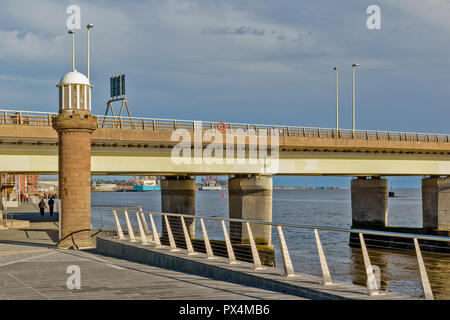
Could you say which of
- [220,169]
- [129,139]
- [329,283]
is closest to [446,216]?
[220,169]

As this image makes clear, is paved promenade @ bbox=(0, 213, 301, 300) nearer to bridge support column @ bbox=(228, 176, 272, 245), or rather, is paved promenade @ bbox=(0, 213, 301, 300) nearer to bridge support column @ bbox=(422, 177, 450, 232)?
bridge support column @ bbox=(228, 176, 272, 245)

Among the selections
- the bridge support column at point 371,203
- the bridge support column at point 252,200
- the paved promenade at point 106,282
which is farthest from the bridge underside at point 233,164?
the paved promenade at point 106,282

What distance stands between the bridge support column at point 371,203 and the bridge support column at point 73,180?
38.4 meters

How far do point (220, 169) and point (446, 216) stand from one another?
24.7 meters

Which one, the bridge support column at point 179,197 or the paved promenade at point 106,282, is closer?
the paved promenade at point 106,282

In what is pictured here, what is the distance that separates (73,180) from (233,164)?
20674mm

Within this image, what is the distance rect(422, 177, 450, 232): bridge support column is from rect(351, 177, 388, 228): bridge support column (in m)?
3.96

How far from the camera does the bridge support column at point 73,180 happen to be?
2167 centimetres

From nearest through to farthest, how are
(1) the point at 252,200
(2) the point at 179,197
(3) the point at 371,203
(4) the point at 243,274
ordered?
1. (4) the point at 243,274
2. (1) the point at 252,200
3. (2) the point at 179,197
4. (3) the point at 371,203

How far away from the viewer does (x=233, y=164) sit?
41.4 metres
